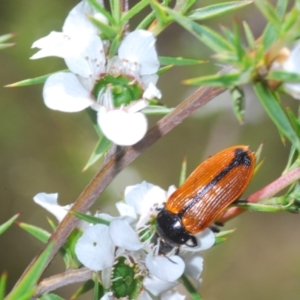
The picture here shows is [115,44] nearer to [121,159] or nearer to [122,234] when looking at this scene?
[121,159]

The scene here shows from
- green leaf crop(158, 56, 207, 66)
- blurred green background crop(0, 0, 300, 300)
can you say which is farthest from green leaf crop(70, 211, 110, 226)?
blurred green background crop(0, 0, 300, 300)

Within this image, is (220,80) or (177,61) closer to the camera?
(220,80)

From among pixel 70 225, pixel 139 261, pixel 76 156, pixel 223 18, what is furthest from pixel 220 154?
pixel 223 18

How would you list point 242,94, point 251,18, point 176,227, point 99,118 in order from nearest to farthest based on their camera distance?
1. point 242,94
2. point 99,118
3. point 176,227
4. point 251,18

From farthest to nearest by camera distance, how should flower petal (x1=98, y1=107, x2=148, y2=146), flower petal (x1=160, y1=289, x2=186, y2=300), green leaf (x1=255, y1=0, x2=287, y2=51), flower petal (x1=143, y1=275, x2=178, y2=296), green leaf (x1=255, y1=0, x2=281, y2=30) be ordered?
flower petal (x1=160, y1=289, x2=186, y2=300)
flower petal (x1=143, y1=275, x2=178, y2=296)
flower petal (x1=98, y1=107, x2=148, y2=146)
green leaf (x1=255, y1=0, x2=287, y2=51)
green leaf (x1=255, y1=0, x2=281, y2=30)

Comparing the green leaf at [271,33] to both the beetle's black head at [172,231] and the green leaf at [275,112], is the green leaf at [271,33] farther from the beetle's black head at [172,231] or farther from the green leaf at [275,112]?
the beetle's black head at [172,231]

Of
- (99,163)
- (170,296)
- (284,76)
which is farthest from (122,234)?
(99,163)

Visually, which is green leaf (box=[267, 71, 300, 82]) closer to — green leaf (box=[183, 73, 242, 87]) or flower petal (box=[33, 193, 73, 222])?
green leaf (box=[183, 73, 242, 87])

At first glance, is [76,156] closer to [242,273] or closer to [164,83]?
[164,83]
